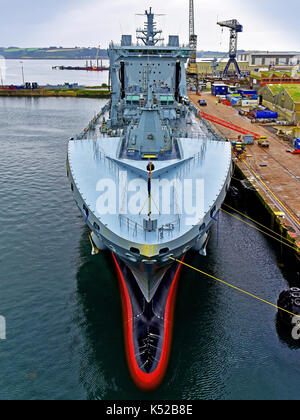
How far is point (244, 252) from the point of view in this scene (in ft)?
80.7

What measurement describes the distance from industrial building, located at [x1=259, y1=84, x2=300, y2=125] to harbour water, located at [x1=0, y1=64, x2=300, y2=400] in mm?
32520

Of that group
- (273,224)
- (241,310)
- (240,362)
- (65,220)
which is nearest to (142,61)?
(65,220)

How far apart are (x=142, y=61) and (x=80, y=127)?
3030 centimetres

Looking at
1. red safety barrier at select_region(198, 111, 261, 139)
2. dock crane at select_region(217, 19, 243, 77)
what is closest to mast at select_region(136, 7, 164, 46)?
red safety barrier at select_region(198, 111, 261, 139)

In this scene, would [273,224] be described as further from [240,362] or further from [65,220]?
[65,220]

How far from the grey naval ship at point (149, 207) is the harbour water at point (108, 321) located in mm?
1084

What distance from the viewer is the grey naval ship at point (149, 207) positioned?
51.1 ft

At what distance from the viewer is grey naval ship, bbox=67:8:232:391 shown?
613 inches

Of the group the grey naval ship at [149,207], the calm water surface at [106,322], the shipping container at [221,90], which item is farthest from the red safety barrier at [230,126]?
the shipping container at [221,90]

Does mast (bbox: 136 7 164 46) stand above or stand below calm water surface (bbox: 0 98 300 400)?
above

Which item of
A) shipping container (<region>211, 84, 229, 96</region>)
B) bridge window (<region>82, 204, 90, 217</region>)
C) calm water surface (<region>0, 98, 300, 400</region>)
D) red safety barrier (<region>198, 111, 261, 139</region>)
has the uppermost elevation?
shipping container (<region>211, 84, 229, 96</region>)

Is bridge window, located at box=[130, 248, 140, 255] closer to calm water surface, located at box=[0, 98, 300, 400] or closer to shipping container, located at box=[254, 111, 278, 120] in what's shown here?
calm water surface, located at box=[0, 98, 300, 400]

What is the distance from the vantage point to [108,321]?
18.1 metres

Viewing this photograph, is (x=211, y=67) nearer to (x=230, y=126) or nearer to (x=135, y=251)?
(x=230, y=126)
